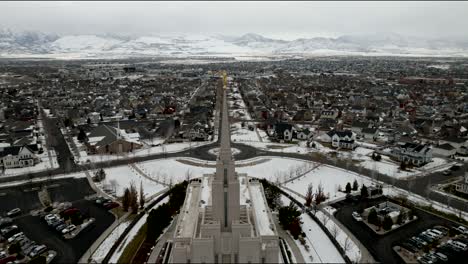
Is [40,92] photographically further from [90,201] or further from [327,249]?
[327,249]

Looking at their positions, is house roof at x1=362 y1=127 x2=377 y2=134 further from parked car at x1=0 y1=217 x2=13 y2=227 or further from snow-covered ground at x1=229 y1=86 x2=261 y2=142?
parked car at x1=0 y1=217 x2=13 y2=227

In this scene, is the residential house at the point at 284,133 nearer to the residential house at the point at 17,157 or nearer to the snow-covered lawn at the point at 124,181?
the snow-covered lawn at the point at 124,181

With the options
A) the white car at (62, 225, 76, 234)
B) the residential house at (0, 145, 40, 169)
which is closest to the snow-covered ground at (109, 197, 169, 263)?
the white car at (62, 225, 76, 234)

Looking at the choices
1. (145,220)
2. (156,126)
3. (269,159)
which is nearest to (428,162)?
(269,159)

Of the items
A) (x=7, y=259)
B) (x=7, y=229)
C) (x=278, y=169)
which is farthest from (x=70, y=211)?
(x=278, y=169)

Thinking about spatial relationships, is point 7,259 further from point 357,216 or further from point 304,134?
point 304,134
